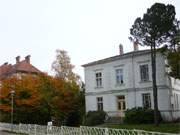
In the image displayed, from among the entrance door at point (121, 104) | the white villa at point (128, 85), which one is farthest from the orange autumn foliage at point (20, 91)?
the entrance door at point (121, 104)

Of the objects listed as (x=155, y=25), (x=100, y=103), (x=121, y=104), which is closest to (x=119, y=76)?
(x=121, y=104)

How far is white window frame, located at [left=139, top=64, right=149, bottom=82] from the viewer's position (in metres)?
36.2

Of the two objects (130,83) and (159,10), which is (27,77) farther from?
(159,10)

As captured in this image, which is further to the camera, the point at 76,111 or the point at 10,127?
the point at 76,111

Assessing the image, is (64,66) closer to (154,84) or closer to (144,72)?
(144,72)

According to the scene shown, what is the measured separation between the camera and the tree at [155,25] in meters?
29.6

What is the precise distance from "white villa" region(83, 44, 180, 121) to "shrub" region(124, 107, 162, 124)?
6.59 feet

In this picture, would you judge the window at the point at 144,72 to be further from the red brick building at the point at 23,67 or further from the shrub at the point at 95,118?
the red brick building at the point at 23,67

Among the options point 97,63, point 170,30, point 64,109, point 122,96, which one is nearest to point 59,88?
point 64,109

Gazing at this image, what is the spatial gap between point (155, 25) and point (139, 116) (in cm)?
967

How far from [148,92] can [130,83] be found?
264 cm

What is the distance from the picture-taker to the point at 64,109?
143 feet

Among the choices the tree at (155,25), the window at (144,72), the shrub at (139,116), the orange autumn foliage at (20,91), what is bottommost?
the shrub at (139,116)

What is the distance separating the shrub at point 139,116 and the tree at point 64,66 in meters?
18.0
